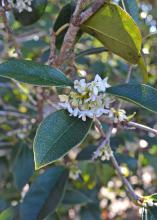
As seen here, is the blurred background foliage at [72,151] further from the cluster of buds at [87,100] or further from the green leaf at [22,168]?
the cluster of buds at [87,100]

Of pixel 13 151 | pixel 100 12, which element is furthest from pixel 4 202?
pixel 100 12

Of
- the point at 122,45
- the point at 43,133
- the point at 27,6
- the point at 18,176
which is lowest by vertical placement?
the point at 18,176

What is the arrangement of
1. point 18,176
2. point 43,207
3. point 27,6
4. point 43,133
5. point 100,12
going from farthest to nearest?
point 18,176, point 43,207, point 27,6, point 100,12, point 43,133

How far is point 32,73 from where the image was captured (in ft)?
2.93

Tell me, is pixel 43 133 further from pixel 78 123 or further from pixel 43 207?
pixel 43 207

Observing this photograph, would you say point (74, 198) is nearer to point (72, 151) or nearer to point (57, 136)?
point (72, 151)

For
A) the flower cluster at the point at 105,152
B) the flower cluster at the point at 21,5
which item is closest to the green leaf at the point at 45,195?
the flower cluster at the point at 105,152

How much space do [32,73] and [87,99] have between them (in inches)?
4.6

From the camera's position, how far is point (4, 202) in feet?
5.27

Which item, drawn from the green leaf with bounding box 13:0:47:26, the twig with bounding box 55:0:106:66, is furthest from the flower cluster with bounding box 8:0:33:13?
the twig with bounding box 55:0:106:66

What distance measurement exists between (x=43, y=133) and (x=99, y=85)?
14 centimetres

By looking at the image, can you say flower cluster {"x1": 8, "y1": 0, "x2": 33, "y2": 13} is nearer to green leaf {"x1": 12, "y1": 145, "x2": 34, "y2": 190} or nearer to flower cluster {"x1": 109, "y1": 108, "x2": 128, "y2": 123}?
flower cluster {"x1": 109, "y1": 108, "x2": 128, "y2": 123}

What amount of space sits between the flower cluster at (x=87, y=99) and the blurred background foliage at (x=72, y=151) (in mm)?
267

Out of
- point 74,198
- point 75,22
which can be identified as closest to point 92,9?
point 75,22
